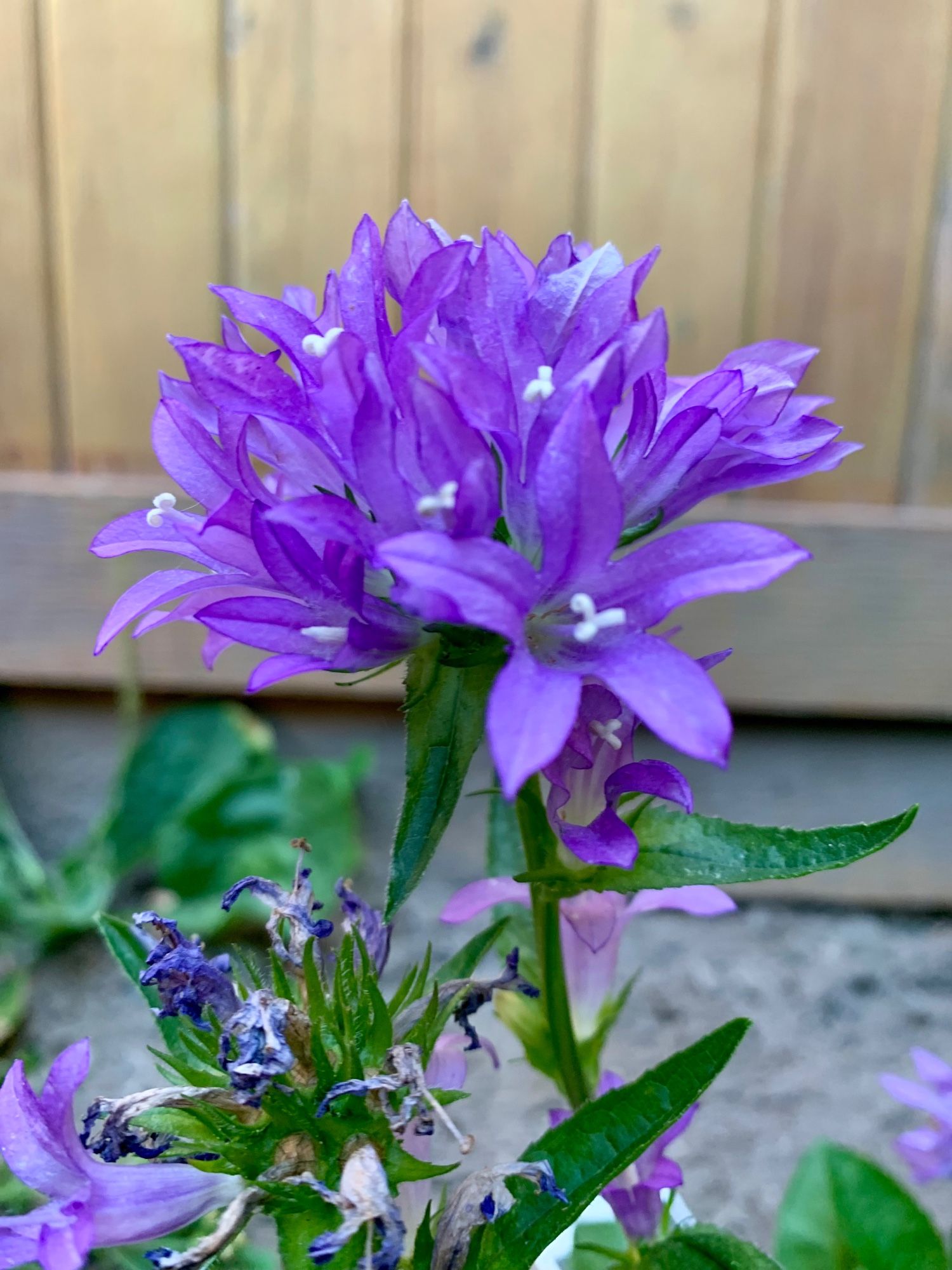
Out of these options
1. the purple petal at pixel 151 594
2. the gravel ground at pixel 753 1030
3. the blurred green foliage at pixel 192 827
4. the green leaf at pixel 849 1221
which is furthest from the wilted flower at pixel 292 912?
the blurred green foliage at pixel 192 827

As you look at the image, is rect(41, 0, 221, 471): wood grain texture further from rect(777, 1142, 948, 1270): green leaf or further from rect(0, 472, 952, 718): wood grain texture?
rect(777, 1142, 948, 1270): green leaf

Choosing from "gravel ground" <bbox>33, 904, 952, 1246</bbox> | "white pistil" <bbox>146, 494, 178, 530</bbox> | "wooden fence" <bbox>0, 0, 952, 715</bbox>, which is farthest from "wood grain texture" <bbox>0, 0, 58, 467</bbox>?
"white pistil" <bbox>146, 494, 178, 530</bbox>

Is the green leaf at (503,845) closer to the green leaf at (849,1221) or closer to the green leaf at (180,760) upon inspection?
the green leaf at (849,1221)

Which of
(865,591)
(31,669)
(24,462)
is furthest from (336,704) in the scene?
(865,591)

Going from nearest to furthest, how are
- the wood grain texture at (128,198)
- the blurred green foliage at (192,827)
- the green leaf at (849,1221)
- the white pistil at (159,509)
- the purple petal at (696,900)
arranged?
the white pistil at (159,509) → the purple petal at (696,900) → the green leaf at (849,1221) → the wood grain texture at (128,198) → the blurred green foliage at (192,827)

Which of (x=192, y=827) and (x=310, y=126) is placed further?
(x=192, y=827)

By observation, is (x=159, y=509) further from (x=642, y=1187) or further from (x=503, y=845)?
(x=642, y=1187)

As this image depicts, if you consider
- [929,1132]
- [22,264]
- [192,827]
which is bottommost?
[192,827]

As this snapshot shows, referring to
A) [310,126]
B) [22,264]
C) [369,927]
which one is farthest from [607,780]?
[22,264]

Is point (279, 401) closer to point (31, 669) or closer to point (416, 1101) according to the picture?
point (416, 1101)
